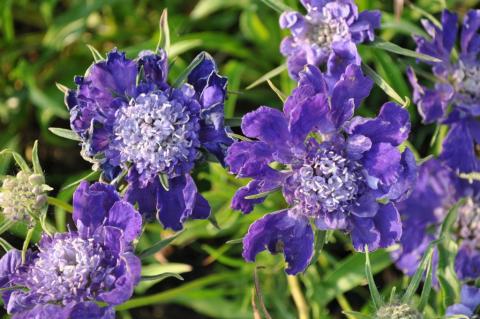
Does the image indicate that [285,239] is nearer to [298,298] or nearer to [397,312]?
[397,312]

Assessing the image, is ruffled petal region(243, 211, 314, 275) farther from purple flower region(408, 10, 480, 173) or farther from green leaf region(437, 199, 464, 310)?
purple flower region(408, 10, 480, 173)

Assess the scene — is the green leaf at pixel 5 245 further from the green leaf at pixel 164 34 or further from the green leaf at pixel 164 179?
the green leaf at pixel 164 34

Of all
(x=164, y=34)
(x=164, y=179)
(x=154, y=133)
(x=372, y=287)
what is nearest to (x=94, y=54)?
(x=164, y=34)

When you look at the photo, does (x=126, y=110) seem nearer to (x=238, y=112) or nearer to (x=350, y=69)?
(x=350, y=69)

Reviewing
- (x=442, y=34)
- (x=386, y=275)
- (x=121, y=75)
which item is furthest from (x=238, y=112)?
(x=121, y=75)

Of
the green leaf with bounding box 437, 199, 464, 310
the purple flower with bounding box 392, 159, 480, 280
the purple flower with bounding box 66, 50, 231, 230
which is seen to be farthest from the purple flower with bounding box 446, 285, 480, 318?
the purple flower with bounding box 66, 50, 231, 230

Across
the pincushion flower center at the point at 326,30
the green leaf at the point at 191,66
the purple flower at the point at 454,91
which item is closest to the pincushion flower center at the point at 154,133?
the green leaf at the point at 191,66

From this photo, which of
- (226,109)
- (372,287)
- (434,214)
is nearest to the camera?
(372,287)
